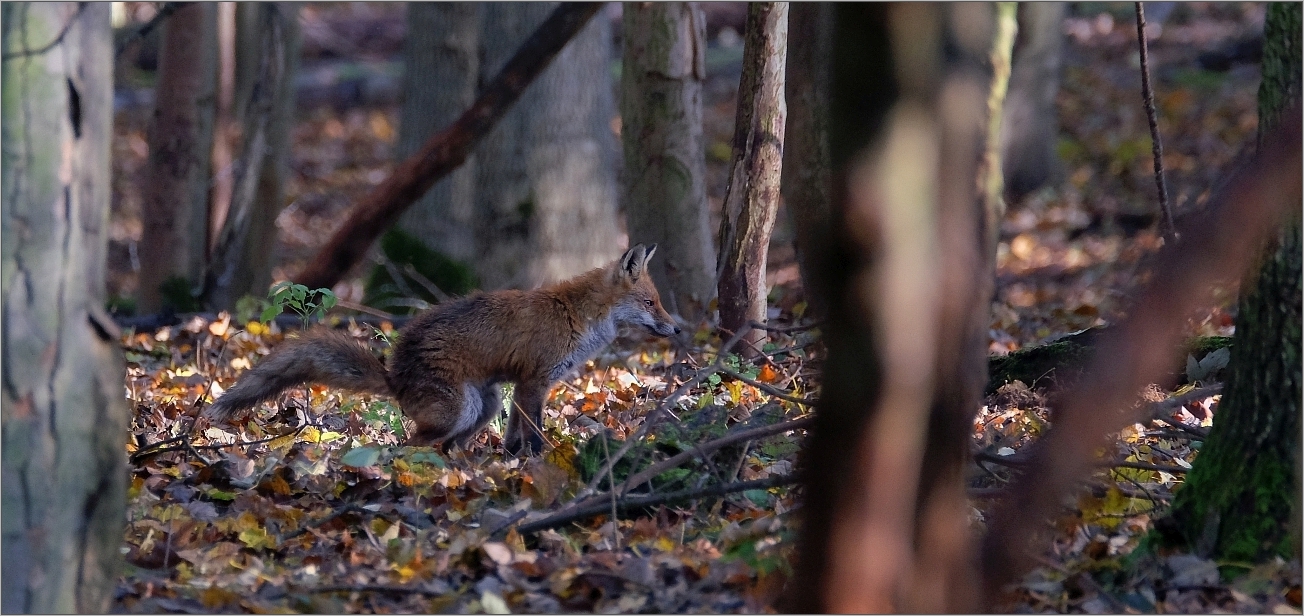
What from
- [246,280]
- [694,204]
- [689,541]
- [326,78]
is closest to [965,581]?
[689,541]

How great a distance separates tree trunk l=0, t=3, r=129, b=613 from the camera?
3336 millimetres

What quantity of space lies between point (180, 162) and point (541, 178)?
3.98m

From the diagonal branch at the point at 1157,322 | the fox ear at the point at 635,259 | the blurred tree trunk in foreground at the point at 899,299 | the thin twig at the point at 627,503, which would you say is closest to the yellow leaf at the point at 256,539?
the thin twig at the point at 627,503

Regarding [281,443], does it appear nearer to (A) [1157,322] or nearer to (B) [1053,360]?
(B) [1053,360]

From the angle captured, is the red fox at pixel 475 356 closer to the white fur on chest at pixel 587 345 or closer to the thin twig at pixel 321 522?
the white fur on chest at pixel 587 345

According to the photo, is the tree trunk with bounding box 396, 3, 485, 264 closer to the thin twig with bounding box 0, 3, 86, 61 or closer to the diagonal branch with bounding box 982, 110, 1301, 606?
the thin twig with bounding box 0, 3, 86, 61

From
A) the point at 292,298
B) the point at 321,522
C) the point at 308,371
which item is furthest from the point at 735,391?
the point at 321,522

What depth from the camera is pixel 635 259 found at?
8008 mm

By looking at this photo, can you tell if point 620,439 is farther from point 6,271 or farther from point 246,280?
point 246,280

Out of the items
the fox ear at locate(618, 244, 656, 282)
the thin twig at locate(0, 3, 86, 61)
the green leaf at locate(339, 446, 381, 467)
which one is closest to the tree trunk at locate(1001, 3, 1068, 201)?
the fox ear at locate(618, 244, 656, 282)

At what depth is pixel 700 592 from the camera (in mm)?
4309

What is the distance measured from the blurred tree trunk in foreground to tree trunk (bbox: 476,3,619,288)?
10.8m

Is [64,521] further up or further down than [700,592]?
further up

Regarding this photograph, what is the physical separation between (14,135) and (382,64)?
93.9 ft
